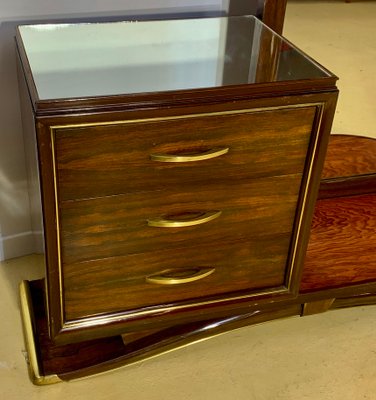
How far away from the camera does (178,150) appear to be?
1039 mm

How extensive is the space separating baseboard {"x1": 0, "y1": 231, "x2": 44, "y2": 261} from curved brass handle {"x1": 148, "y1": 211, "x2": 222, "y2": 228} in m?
0.57

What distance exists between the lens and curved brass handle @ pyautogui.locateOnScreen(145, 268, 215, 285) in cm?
118

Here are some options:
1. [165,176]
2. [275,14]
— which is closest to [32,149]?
[165,176]

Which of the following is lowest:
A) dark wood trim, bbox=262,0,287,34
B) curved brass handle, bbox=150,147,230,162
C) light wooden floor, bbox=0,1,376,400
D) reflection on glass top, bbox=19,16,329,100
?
light wooden floor, bbox=0,1,376,400

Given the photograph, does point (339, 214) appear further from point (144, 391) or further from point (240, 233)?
point (144, 391)

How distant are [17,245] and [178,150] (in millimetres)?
721

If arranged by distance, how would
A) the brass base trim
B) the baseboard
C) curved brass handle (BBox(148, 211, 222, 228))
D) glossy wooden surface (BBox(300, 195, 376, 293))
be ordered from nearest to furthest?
curved brass handle (BBox(148, 211, 222, 228))
the brass base trim
glossy wooden surface (BBox(300, 195, 376, 293))
the baseboard

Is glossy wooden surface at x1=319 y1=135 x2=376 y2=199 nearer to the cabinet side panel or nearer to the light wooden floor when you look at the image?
the light wooden floor

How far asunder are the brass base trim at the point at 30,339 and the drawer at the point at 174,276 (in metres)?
0.19

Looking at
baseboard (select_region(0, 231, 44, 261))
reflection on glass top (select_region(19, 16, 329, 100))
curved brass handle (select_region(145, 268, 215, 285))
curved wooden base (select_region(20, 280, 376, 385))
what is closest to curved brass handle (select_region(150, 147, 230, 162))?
reflection on glass top (select_region(19, 16, 329, 100))

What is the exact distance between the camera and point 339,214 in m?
1.58

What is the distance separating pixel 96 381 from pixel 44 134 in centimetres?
60

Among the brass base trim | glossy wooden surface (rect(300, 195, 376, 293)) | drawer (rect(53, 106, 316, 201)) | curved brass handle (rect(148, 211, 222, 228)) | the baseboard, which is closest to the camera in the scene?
drawer (rect(53, 106, 316, 201))

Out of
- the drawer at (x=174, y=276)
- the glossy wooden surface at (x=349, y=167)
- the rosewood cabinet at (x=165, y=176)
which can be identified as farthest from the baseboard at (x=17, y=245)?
the glossy wooden surface at (x=349, y=167)
